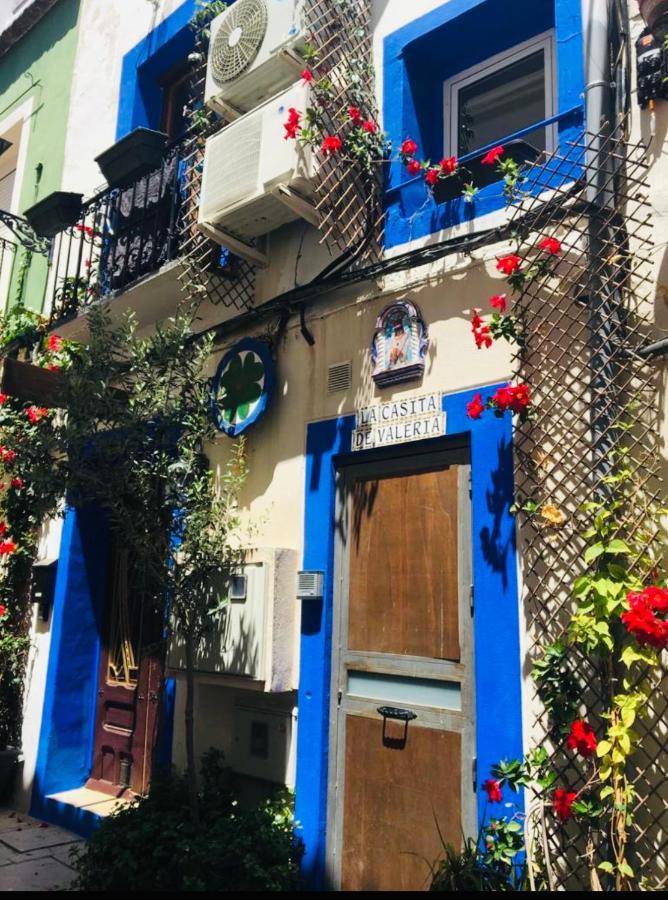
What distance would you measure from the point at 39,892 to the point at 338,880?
6.21ft

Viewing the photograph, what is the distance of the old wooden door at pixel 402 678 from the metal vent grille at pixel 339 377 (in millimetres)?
589

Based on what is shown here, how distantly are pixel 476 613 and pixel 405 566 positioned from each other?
1.95 feet

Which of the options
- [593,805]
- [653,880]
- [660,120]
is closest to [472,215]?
[660,120]

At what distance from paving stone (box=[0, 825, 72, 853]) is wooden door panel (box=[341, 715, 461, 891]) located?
2.75 metres

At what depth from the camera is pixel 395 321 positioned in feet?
15.8

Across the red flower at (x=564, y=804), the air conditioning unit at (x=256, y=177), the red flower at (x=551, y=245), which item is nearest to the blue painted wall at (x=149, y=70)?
the air conditioning unit at (x=256, y=177)

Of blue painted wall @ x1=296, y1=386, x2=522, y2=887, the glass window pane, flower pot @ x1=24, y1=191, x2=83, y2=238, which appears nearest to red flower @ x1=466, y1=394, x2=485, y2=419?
blue painted wall @ x1=296, y1=386, x2=522, y2=887

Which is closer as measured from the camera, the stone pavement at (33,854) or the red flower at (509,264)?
the red flower at (509,264)

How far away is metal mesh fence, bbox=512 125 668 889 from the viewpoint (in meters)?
3.52

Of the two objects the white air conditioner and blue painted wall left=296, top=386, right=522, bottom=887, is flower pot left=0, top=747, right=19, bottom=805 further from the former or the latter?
the white air conditioner

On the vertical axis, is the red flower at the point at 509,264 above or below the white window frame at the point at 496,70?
below

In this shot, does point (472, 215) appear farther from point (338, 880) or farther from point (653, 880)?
point (338, 880)

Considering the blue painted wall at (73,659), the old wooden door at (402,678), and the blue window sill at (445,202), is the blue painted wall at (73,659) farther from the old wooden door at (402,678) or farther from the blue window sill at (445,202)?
the blue window sill at (445,202)

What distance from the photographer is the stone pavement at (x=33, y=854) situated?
5.03 metres
